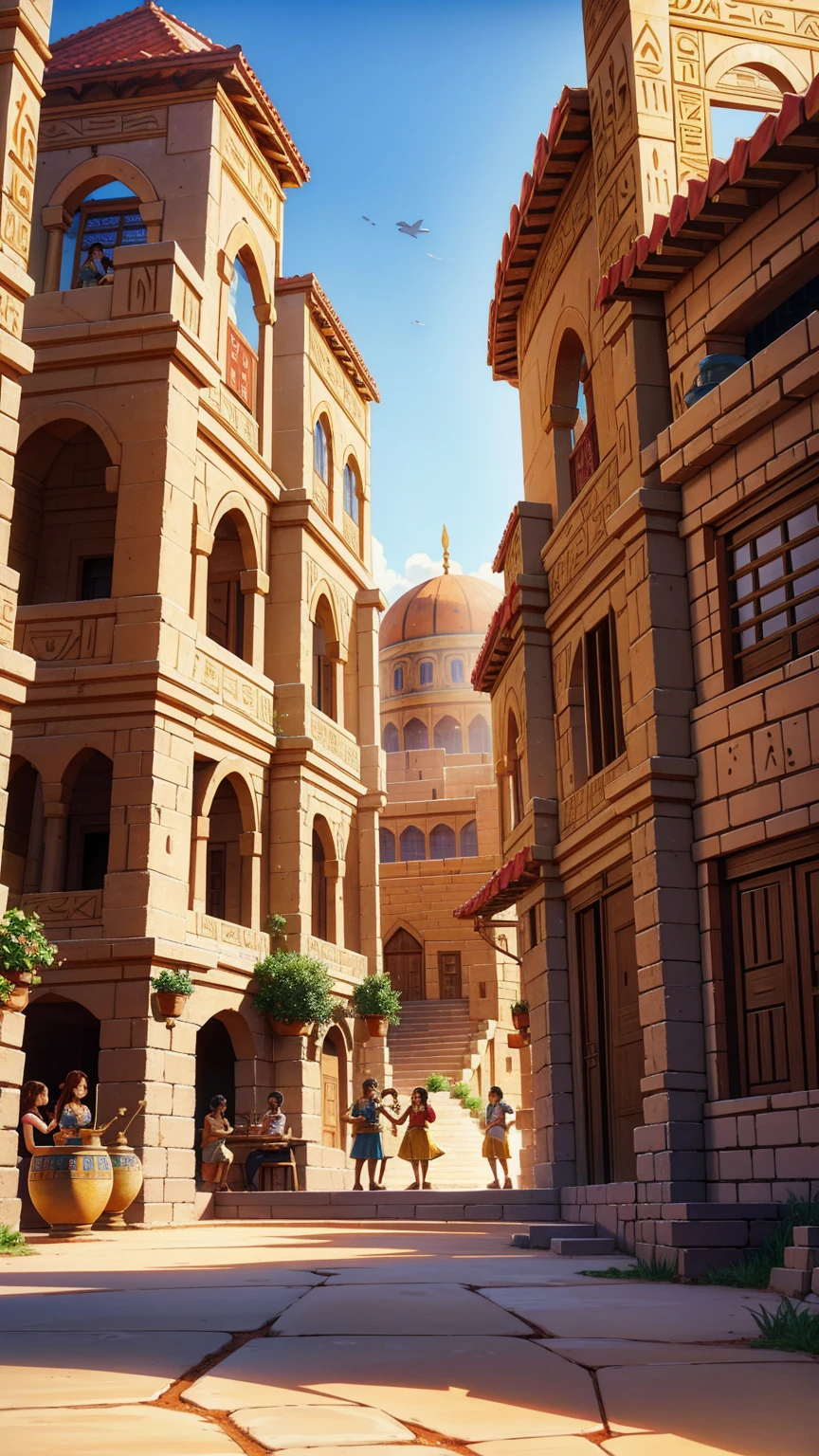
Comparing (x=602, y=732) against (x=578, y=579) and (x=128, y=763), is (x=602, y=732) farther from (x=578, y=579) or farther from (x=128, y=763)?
(x=128, y=763)

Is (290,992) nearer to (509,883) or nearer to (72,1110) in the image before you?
(509,883)

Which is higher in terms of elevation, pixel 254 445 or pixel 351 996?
pixel 254 445

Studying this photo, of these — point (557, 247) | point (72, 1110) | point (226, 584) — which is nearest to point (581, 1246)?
point (72, 1110)

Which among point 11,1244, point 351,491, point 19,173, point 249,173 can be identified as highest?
point 249,173

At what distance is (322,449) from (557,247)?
38.5 ft

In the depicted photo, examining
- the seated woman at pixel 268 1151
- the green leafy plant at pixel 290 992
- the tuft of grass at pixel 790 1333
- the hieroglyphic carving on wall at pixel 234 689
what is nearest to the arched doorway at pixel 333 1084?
the green leafy plant at pixel 290 992

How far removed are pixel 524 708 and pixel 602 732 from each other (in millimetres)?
2032

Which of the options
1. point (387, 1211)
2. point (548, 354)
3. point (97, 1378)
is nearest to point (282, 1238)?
point (387, 1211)

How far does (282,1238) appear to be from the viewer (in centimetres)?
1345

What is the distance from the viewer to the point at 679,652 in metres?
12.2

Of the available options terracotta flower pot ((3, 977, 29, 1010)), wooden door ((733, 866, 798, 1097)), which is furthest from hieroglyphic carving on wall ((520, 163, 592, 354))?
terracotta flower pot ((3, 977, 29, 1010))

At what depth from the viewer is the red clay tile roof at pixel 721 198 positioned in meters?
10.5

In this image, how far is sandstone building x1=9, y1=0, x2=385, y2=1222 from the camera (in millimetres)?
19594

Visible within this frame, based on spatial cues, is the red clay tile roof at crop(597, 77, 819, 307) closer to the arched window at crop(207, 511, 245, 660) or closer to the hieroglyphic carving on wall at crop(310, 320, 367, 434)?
the arched window at crop(207, 511, 245, 660)
